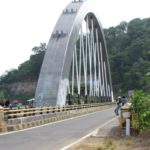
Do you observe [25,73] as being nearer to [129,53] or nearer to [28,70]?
[28,70]

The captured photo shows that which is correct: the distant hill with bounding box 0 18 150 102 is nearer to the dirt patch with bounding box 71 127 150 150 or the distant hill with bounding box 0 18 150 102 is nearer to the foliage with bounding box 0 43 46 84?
the foliage with bounding box 0 43 46 84

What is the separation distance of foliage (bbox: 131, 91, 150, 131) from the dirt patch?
31 centimetres

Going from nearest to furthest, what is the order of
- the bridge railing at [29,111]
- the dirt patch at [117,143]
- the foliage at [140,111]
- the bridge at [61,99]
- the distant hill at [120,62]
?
the dirt patch at [117,143] → the foliage at [140,111] → the bridge at [61,99] → the bridge railing at [29,111] → the distant hill at [120,62]

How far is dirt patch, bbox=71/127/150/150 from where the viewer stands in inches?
482

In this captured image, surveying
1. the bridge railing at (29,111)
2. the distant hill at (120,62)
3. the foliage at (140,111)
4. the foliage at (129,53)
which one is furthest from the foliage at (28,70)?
the foliage at (140,111)

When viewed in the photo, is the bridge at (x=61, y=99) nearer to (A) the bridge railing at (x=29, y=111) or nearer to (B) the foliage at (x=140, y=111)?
(A) the bridge railing at (x=29, y=111)

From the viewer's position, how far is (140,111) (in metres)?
16.3

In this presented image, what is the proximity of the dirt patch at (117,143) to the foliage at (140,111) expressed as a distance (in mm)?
314

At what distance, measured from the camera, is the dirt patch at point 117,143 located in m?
12.2

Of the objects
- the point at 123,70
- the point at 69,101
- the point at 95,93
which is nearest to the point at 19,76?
the point at 123,70

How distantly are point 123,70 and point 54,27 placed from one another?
58.5 m

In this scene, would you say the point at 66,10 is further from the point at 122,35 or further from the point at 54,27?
the point at 122,35

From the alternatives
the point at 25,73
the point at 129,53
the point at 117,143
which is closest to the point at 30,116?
the point at 117,143

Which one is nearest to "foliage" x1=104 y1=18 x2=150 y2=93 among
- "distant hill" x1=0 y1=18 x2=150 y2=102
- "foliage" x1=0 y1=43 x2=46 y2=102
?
"distant hill" x1=0 y1=18 x2=150 y2=102
